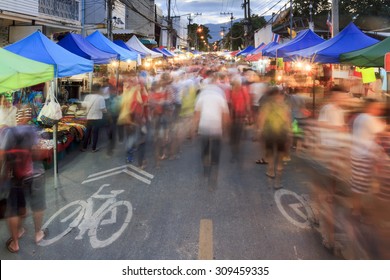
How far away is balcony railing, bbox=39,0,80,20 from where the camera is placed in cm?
1609

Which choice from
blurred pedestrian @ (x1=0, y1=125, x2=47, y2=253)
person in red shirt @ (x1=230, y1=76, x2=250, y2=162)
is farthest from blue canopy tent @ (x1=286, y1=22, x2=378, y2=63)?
blurred pedestrian @ (x1=0, y1=125, x2=47, y2=253)

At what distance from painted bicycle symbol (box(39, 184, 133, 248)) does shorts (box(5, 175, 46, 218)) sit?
531 millimetres

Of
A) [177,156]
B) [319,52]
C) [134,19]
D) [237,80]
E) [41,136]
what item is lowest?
[177,156]

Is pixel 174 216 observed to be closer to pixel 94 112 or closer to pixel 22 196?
pixel 22 196

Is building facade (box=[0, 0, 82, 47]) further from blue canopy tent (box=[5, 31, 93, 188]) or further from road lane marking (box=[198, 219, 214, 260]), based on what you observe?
road lane marking (box=[198, 219, 214, 260])

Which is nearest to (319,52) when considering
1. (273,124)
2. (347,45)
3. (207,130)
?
(347,45)

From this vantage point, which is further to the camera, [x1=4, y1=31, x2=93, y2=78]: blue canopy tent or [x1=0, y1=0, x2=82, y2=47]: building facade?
[x1=0, y1=0, x2=82, y2=47]: building facade

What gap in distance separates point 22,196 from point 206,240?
255 centimetres

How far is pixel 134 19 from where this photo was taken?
137 feet

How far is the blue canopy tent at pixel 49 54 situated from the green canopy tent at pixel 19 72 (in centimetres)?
71

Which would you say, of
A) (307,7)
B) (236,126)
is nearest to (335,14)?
(236,126)

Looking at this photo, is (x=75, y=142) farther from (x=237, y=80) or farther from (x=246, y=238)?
(x=246, y=238)

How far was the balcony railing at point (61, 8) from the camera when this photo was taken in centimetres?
1609
